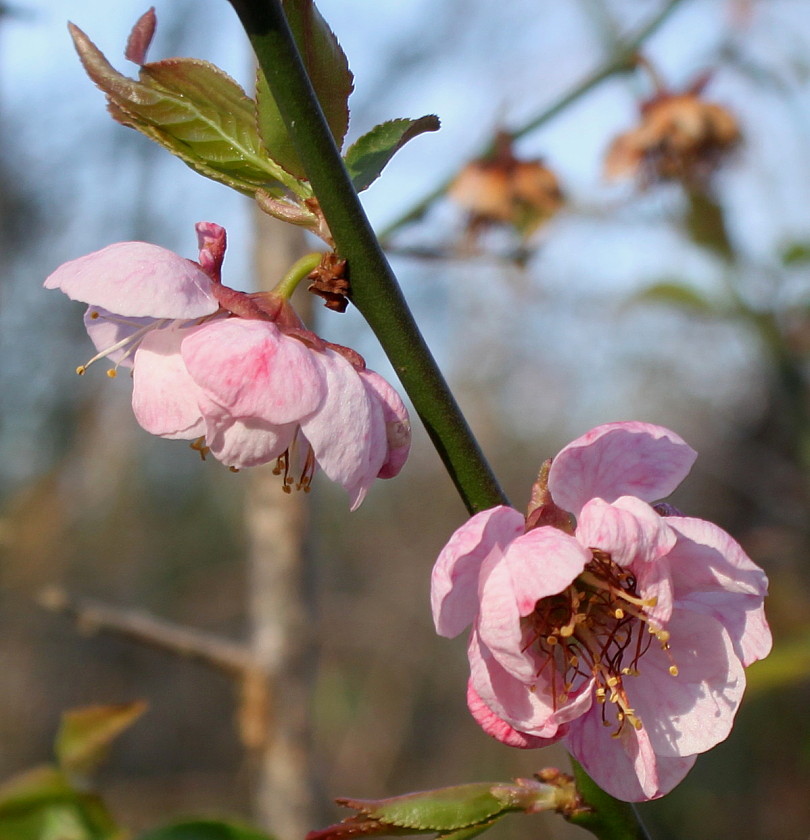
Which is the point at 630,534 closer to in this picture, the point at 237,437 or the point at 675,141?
the point at 237,437

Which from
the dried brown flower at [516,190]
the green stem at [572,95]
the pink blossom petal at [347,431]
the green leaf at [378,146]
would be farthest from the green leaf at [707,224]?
the pink blossom petal at [347,431]

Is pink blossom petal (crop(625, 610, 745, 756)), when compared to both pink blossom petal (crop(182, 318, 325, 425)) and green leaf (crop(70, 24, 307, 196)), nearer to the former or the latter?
pink blossom petal (crop(182, 318, 325, 425))

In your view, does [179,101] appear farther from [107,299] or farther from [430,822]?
[430,822]

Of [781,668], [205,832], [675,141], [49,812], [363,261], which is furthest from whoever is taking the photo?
[675,141]

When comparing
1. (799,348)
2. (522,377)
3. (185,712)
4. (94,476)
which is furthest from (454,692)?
(799,348)

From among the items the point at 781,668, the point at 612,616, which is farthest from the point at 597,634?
A: the point at 781,668

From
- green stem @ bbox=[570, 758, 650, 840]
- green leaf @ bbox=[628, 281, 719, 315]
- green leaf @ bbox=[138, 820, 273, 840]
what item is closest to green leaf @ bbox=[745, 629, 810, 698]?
green leaf @ bbox=[628, 281, 719, 315]
